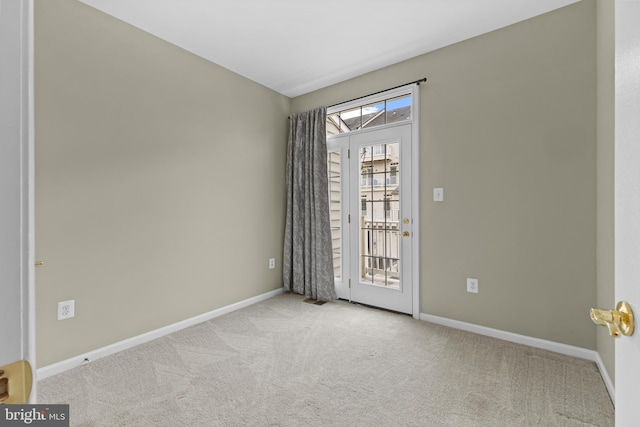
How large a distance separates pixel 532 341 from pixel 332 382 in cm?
166

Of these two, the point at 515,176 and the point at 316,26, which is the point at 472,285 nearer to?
the point at 515,176

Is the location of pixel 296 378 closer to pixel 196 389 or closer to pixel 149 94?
pixel 196 389

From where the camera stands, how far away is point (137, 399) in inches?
69.0

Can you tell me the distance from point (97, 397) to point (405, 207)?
2.78 meters

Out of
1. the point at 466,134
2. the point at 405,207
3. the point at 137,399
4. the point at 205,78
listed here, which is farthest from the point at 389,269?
the point at 205,78

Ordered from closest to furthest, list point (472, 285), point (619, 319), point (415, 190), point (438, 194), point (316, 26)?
point (619, 319) → point (316, 26) → point (472, 285) → point (438, 194) → point (415, 190)

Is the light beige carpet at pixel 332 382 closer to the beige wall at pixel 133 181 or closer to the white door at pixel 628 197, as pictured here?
the beige wall at pixel 133 181

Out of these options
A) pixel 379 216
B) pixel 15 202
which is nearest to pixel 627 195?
pixel 15 202

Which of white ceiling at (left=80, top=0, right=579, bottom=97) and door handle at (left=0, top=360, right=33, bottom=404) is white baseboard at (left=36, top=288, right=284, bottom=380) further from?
white ceiling at (left=80, top=0, right=579, bottom=97)

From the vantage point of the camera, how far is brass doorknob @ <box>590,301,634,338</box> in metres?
0.58

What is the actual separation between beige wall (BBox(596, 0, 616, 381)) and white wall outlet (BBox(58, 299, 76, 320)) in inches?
136

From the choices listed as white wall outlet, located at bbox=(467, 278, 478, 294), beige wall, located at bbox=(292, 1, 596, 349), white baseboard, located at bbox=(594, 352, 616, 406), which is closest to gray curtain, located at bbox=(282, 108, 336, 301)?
beige wall, located at bbox=(292, 1, 596, 349)

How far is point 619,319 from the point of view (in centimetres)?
60

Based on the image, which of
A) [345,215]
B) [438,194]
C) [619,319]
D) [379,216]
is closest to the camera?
[619,319]
